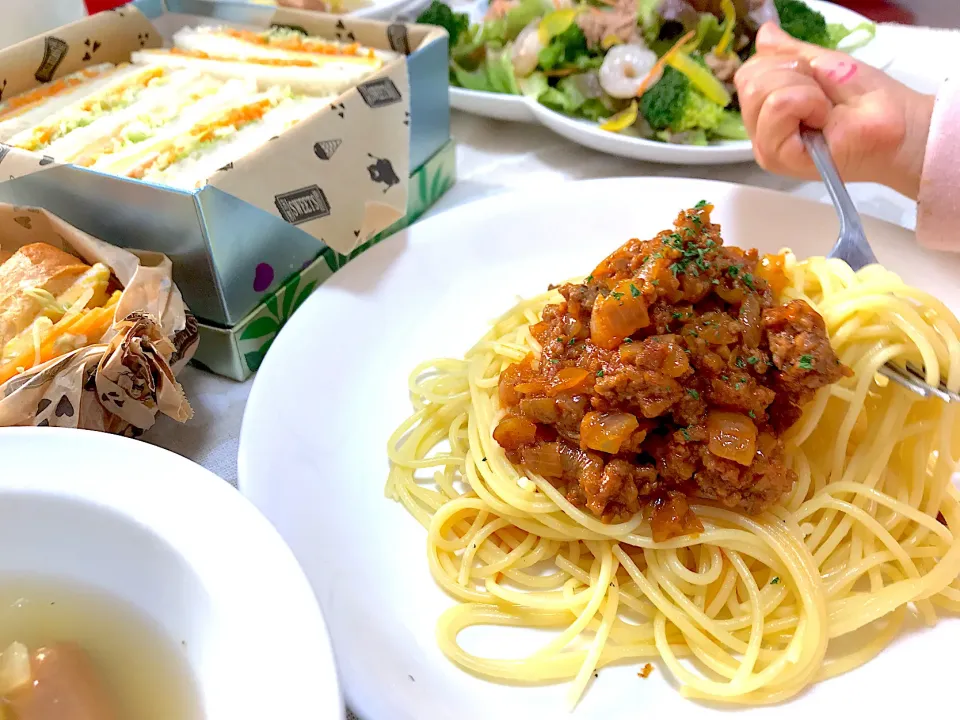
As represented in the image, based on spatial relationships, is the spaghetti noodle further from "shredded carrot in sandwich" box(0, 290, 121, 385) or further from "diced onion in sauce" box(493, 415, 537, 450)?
"shredded carrot in sandwich" box(0, 290, 121, 385)

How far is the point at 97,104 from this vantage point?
2.76 m

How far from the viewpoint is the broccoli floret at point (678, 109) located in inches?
128

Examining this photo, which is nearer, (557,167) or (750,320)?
(750,320)

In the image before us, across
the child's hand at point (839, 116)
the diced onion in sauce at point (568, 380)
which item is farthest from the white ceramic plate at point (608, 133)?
the diced onion in sauce at point (568, 380)

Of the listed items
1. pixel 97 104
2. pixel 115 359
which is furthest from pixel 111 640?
pixel 97 104

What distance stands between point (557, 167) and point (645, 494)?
2.04 metres

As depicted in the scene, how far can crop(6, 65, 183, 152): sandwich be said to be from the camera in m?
2.51

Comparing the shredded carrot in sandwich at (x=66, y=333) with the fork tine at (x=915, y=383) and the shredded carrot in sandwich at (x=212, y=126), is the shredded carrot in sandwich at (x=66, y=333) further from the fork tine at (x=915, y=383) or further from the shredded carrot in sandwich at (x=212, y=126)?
the fork tine at (x=915, y=383)

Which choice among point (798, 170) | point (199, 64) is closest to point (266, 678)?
point (798, 170)

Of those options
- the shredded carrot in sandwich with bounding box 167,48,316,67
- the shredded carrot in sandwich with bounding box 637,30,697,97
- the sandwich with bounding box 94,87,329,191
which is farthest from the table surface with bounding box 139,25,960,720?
the shredded carrot in sandwich with bounding box 167,48,316,67

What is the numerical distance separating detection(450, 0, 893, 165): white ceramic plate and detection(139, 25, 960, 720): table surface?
9cm

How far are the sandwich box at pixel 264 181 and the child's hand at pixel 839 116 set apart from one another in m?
1.31

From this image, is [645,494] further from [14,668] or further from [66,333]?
[66,333]

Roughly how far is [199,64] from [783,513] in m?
2.90
